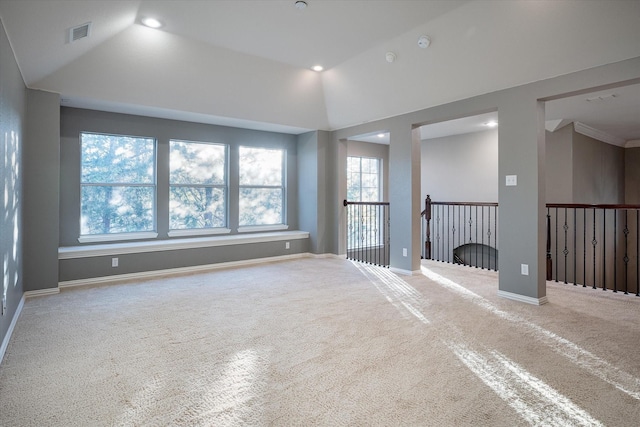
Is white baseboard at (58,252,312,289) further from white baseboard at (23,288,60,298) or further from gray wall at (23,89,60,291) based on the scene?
gray wall at (23,89,60,291)

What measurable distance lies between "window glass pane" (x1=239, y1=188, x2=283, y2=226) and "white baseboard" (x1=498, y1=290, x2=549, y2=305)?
4.05 meters

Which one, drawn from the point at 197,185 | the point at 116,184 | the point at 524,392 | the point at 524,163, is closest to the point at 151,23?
the point at 116,184

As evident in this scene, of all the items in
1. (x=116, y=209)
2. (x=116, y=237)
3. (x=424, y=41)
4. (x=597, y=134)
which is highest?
(x=424, y=41)

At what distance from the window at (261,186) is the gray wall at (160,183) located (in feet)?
0.50

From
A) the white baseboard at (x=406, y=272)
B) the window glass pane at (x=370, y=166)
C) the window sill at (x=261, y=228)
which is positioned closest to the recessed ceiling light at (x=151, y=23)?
the window sill at (x=261, y=228)

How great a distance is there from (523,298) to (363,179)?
5.15 metres

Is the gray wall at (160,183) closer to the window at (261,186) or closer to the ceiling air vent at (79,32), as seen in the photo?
the window at (261,186)

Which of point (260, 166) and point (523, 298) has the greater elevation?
point (260, 166)

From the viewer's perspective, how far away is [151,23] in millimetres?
3760

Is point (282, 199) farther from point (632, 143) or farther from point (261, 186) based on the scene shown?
point (632, 143)

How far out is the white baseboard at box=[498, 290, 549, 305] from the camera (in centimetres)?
373

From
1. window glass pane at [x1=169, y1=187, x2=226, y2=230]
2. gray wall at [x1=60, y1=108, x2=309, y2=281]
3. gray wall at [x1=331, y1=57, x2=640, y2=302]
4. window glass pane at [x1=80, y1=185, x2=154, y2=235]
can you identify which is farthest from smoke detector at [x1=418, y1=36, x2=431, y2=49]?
window glass pane at [x1=80, y1=185, x2=154, y2=235]

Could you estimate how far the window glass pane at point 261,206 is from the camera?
21.1 ft

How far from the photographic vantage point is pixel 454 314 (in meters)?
3.42
